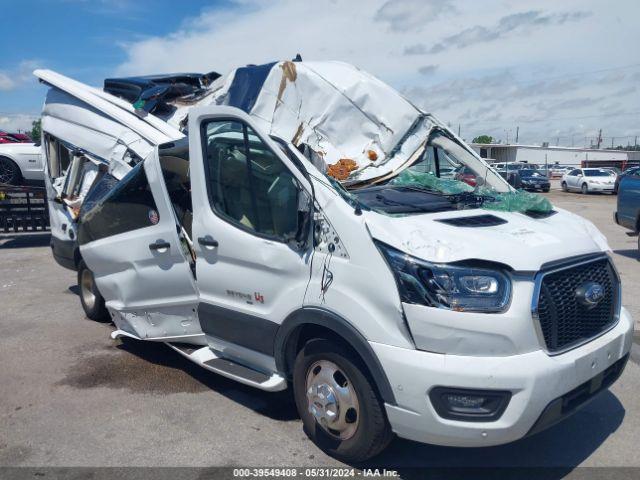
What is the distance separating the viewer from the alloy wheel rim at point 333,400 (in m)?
3.43

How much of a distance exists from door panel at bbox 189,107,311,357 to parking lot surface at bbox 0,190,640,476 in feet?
1.90

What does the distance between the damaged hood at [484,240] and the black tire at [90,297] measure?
14.5ft

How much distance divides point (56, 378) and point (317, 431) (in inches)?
107

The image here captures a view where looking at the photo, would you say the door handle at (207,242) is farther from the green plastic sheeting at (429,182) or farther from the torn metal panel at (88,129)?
the torn metal panel at (88,129)

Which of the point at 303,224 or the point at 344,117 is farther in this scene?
the point at 344,117

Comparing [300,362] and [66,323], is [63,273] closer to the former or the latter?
[66,323]

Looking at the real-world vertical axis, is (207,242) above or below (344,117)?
below

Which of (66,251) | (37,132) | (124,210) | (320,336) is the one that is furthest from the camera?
(37,132)

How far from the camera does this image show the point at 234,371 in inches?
164

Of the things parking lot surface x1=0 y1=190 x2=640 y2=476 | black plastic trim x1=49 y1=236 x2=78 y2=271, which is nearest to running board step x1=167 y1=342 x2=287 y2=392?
parking lot surface x1=0 y1=190 x2=640 y2=476

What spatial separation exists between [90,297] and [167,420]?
9.81 ft

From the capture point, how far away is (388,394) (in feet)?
10.3

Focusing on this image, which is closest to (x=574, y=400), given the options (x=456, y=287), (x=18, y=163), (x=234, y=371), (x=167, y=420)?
(x=456, y=287)

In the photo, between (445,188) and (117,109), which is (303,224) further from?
(117,109)
